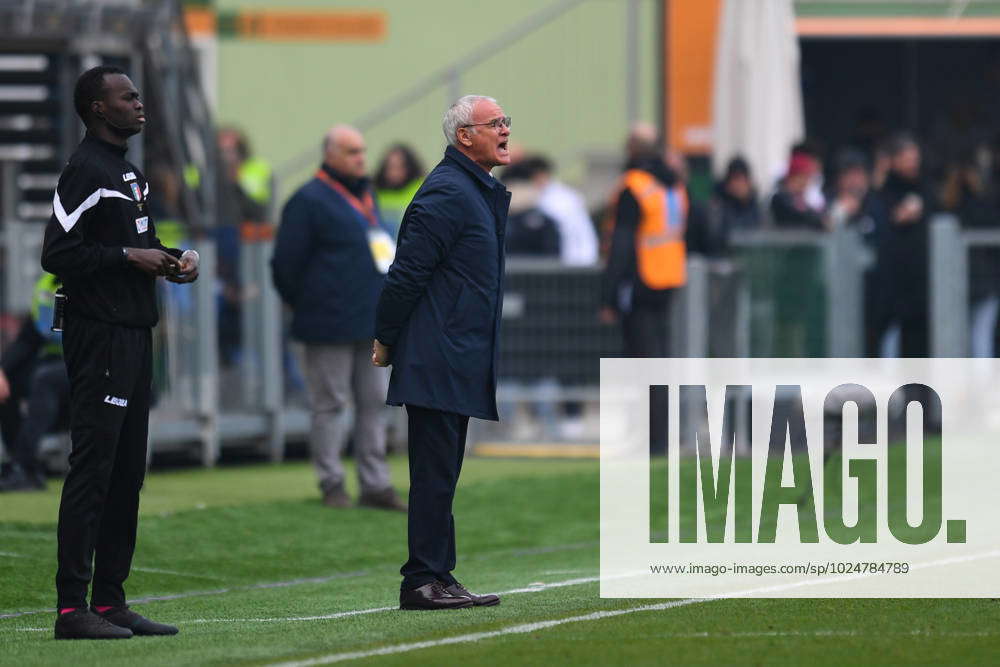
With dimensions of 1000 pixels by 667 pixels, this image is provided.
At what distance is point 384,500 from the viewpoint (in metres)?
12.3

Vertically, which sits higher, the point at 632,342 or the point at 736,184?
the point at 736,184

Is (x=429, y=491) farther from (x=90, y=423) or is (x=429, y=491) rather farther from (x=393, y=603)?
(x=90, y=423)

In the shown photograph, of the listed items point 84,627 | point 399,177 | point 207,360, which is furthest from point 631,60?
point 84,627

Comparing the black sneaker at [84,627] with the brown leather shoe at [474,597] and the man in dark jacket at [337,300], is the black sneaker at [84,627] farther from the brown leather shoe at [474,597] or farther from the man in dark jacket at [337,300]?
the man in dark jacket at [337,300]

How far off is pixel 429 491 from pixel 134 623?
1.22m

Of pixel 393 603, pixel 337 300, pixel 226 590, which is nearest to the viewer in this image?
pixel 393 603

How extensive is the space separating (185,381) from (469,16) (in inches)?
309

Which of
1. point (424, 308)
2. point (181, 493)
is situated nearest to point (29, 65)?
point (181, 493)

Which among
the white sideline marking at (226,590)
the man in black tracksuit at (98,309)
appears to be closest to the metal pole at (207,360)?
the white sideline marking at (226,590)

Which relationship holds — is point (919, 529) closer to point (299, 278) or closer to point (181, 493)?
point (299, 278)

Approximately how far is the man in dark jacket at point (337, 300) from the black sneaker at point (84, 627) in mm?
4251

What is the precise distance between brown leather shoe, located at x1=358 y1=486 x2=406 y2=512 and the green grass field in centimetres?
10

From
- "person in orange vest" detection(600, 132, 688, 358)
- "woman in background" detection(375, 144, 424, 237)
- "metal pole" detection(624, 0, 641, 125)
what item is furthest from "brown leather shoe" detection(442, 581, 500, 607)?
"metal pole" detection(624, 0, 641, 125)

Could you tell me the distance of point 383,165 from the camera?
17266 mm
